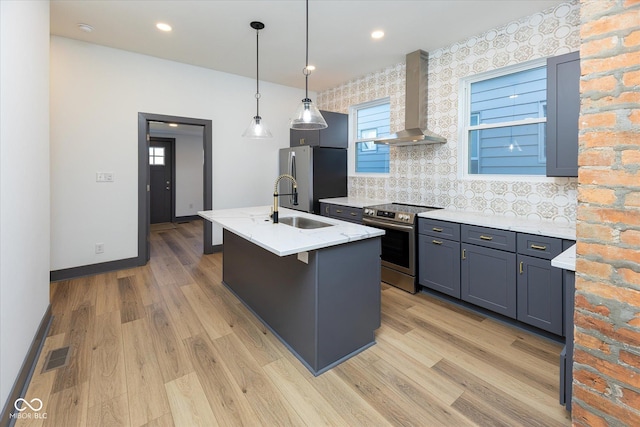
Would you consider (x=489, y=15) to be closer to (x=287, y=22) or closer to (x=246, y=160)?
(x=287, y=22)

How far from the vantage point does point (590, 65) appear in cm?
118

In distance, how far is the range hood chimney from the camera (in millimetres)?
3551

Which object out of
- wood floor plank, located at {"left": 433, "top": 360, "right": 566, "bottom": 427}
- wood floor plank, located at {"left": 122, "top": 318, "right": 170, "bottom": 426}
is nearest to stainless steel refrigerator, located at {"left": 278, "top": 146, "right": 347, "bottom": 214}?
wood floor plank, located at {"left": 122, "top": 318, "right": 170, "bottom": 426}

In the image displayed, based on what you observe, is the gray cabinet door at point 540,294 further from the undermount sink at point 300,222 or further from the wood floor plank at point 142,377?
the wood floor plank at point 142,377

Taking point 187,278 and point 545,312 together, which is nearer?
point 545,312

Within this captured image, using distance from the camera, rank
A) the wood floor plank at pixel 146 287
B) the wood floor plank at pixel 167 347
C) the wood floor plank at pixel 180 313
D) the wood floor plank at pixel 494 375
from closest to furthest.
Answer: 1. the wood floor plank at pixel 494 375
2. the wood floor plank at pixel 167 347
3. the wood floor plank at pixel 180 313
4. the wood floor plank at pixel 146 287

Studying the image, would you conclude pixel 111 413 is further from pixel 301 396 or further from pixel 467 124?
pixel 467 124

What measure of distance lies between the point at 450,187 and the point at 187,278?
3313 millimetres

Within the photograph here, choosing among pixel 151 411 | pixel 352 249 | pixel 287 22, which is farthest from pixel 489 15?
pixel 151 411

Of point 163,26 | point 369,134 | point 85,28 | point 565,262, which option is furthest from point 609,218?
point 85,28

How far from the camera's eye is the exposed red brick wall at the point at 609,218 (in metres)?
1.09

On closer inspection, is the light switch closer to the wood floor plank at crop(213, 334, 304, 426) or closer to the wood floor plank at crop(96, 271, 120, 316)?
the wood floor plank at crop(96, 271, 120, 316)

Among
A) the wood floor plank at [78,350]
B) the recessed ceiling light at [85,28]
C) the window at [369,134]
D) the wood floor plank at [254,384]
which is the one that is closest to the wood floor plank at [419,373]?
the wood floor plank at [254,384]

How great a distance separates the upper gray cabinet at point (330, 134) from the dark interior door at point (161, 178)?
4.24m
